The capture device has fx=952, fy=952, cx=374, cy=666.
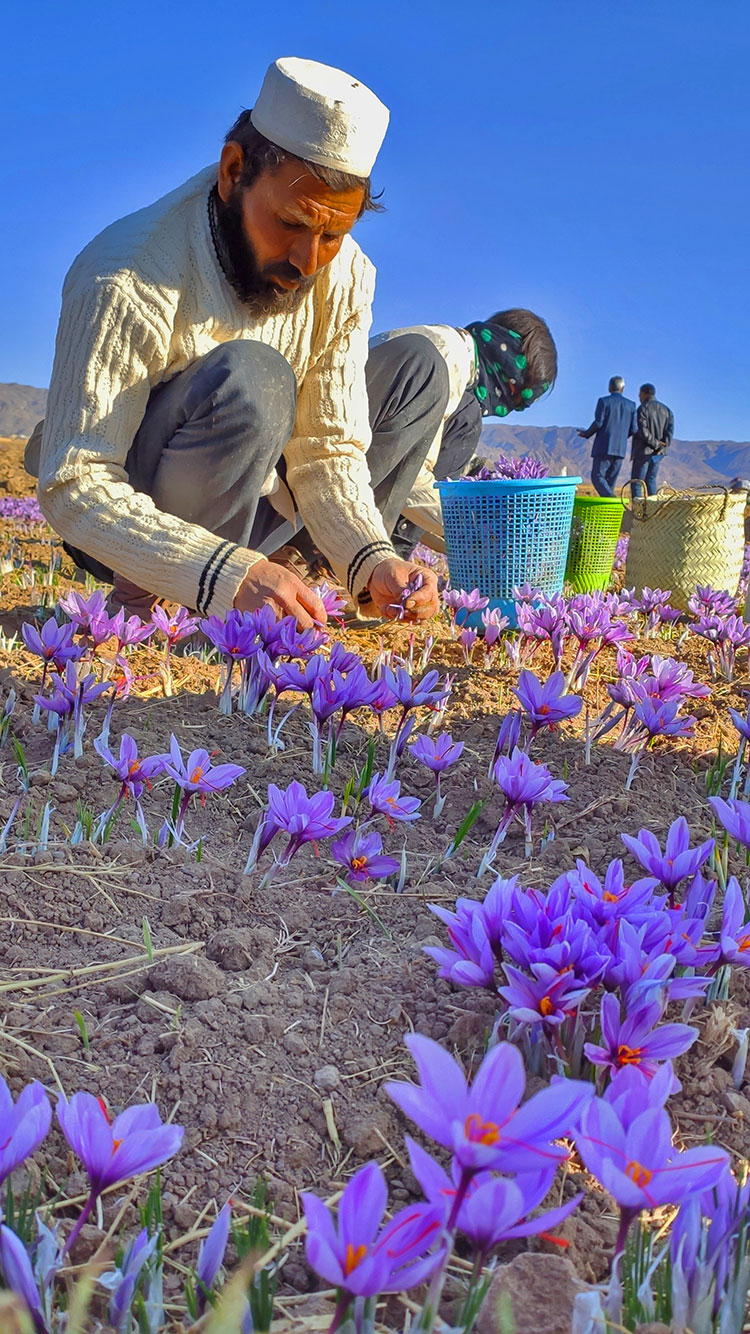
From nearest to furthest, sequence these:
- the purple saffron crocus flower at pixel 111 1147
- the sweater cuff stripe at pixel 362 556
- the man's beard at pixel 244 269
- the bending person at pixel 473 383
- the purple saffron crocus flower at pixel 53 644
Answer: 1. the purple saffron crocus flower at pixel 111 1147
2. the purple saffron crocus flower at pixel 53 644
3. the man's beard at pixel 244 269
4. the sweater cuff stripe at pixel 362 556
5. the bending person at pixel 473 383

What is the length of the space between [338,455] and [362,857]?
1.91m

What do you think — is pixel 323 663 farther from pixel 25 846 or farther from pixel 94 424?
pixel 94 424

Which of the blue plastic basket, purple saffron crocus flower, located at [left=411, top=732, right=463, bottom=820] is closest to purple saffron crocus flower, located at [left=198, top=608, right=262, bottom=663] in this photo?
purple saffron crocus flower, located at [left=411, top=732, right=463, bottom=820]

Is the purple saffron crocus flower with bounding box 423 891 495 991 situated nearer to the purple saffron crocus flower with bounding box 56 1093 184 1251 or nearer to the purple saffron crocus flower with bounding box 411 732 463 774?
the purple saffron crocus flower with bounding box 56 1093 184 1251

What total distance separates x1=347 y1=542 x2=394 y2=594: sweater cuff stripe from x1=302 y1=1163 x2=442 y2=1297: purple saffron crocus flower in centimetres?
233

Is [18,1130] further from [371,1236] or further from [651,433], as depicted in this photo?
[651,433]

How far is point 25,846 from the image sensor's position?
4.70 ft

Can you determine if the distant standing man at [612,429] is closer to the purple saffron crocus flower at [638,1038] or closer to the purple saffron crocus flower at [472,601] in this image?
the purple saffron crocus flower at [472,601]

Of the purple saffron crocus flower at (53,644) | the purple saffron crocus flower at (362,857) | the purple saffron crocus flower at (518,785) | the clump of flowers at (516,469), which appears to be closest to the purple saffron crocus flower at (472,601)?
the clump of flowers at (516,469)

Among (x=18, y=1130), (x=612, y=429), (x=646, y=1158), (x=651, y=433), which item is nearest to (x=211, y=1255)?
(x=18, y=1130)

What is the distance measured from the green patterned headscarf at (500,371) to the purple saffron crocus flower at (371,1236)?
4.50 meters

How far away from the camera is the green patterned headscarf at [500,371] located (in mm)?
4695

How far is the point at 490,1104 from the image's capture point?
57 centimetres

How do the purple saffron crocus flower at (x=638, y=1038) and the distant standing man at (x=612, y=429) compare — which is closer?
the purple saffron crocus flower at (x=638, y=1038)
